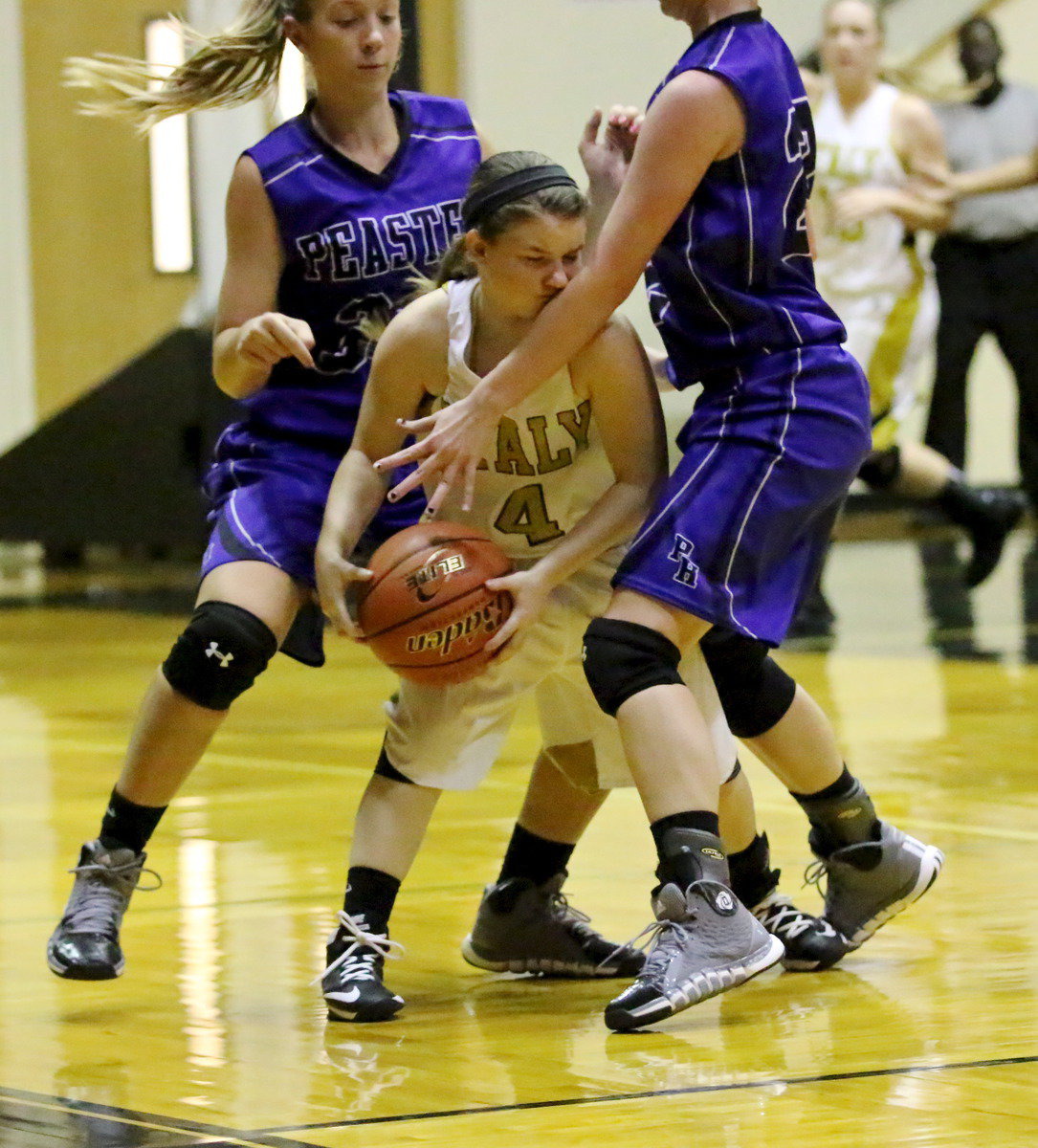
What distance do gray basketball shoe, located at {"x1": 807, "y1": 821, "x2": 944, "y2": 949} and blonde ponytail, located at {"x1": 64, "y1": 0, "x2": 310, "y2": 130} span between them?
1.47 metres

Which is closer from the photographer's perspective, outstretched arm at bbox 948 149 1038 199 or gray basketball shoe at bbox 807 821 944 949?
gray basketball shoe at bbox 807 821 944 949

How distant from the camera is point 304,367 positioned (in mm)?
3674

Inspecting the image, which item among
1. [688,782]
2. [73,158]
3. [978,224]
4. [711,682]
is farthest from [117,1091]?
[73,158]

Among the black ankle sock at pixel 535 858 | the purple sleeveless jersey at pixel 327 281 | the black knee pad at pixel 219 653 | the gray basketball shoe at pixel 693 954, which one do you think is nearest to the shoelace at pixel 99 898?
the black knee pad at pixel 219 653

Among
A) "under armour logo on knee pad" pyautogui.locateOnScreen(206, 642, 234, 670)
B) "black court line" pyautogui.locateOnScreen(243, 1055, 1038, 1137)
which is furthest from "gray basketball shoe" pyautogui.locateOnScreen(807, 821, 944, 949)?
"under armour logo on knee pad" pyautogui.locateOnScreen(206, 642, 234, 670)

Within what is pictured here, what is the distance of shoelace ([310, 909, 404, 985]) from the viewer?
3.11m

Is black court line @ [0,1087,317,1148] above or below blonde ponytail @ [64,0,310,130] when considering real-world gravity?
below

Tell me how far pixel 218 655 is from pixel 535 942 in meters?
0.59

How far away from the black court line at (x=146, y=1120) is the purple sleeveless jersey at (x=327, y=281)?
1.04 m

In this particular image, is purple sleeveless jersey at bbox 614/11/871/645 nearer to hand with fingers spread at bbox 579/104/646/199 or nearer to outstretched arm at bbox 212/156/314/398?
hand with fingers spread at bbox 579/104/646/199

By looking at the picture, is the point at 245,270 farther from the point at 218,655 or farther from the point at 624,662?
the point at 624,662

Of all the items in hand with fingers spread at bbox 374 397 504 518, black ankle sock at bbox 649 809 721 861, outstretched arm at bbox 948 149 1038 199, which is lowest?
black ankle sock at bbox 649 809 721 861

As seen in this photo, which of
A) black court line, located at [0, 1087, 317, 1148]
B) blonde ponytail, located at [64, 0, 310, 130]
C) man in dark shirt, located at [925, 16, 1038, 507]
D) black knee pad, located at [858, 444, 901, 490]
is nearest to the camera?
black court line, located at [0, 1087, 317, 1148]

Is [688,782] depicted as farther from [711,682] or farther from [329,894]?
[329,894]
